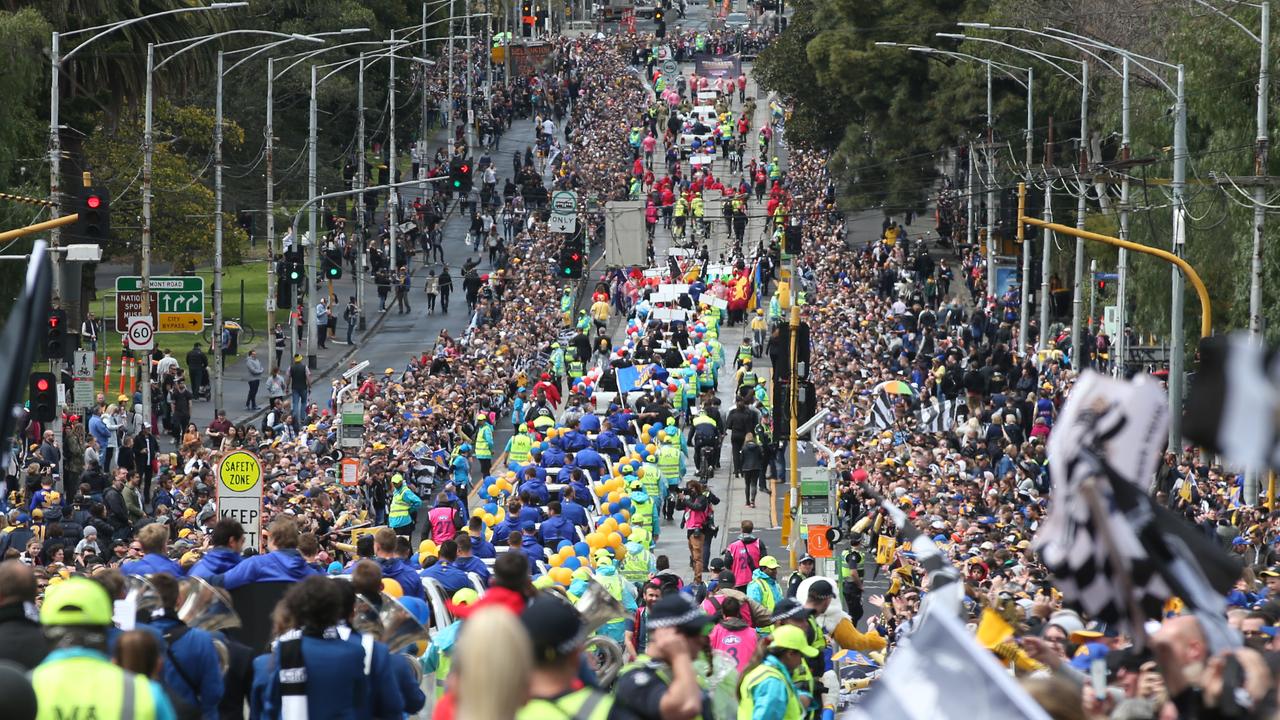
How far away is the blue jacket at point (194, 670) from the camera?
9602mm

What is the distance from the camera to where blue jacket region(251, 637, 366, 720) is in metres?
9.04

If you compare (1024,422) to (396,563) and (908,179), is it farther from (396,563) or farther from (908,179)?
(908,179)

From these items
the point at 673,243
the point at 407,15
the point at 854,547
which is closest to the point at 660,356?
the point at 854,547

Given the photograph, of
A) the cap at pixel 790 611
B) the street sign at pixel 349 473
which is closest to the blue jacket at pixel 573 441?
the street sign at pixel 349 473

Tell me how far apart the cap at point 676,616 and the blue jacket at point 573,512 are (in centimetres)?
1439

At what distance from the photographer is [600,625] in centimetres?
1180

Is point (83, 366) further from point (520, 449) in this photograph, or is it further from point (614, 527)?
point (614, 527)

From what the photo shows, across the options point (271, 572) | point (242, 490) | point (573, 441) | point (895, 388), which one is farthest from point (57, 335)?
point (271, 572)

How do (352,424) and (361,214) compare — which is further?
(361,214)

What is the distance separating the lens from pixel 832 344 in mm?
49500

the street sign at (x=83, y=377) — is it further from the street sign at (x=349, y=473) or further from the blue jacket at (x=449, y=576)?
the blue jacket at (x=449, y=576)

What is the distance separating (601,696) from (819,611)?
6530 millimetres

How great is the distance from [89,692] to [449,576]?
735cm

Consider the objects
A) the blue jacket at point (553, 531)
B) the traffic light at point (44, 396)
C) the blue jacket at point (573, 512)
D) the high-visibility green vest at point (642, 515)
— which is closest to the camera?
the blue jacket at point (553, 531)
